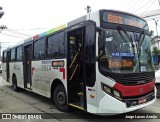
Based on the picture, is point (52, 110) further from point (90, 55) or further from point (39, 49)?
point (90, 55)

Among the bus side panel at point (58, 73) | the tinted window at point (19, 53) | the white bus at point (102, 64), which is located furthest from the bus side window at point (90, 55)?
the tinted window at point (19, 53)

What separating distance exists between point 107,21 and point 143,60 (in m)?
1.59

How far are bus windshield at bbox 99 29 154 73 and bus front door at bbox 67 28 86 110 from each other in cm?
116

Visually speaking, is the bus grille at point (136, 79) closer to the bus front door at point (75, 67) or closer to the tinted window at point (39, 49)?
the bus front door at point (75, 67)

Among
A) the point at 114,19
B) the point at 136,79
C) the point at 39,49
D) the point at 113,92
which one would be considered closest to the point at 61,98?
the point at 113,92

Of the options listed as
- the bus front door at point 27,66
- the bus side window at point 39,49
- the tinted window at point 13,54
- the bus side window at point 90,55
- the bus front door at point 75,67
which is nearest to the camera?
the bus side window at point 90,55

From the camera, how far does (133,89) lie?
18.6 feet

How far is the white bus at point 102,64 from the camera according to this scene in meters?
5.52

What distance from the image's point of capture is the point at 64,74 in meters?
7.11

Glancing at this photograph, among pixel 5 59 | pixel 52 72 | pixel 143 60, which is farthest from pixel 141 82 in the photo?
pixel 5 59

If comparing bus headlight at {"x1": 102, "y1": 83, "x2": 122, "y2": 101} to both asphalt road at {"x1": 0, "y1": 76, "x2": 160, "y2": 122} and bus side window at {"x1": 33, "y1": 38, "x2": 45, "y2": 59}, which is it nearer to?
asphalt road at {"x1": 0, "y1": 76, "x2": 160, "y2": 122}

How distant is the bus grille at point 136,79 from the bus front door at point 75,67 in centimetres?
145

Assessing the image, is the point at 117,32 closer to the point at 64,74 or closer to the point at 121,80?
the point at 121,80

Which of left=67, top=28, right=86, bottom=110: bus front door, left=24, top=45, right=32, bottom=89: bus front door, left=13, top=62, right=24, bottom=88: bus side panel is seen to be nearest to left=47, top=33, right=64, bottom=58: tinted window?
left=67, top=28, right=86, bottom=110: bus front door
